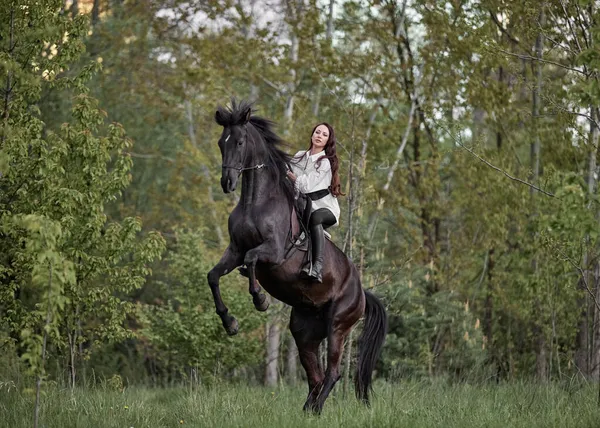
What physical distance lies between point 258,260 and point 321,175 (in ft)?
4.81

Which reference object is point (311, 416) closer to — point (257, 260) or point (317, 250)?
point (257, 260)

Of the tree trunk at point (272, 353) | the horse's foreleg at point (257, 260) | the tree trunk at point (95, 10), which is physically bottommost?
the tree trunk at point (272, 353)

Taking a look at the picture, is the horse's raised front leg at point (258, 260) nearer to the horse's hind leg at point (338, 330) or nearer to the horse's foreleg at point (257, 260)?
the horse's foreleg at point (257, 260)

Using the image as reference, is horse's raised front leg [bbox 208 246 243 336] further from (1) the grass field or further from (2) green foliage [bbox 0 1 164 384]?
(2) green foliage [bbox 0 1 164 384]

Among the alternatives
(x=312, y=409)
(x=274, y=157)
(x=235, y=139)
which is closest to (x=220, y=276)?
(x=235, y=139)

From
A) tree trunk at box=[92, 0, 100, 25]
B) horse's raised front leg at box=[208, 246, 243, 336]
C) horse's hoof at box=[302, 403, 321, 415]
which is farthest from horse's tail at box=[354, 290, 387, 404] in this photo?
tree trunk at box=[92, 0, 100, 25]

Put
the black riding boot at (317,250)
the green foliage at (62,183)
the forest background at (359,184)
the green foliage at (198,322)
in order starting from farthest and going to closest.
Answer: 1. the green foliage at (198,322)
2. the forest background at (359,184)
3. the green foliage at (62,183)
4. the black riding boot at (317,250)

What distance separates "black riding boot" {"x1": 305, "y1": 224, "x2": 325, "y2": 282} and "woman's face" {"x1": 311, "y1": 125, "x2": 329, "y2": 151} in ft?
3.11

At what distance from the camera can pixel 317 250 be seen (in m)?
8.92

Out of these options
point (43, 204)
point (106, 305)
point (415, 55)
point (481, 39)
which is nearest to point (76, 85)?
point (43, 204)

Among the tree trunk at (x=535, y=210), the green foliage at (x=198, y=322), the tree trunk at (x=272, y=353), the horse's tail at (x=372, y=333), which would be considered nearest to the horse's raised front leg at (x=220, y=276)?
the horse's tail at (x=372, y=333)

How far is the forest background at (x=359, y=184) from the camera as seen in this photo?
35.2 ft

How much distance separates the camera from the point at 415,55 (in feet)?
63.1

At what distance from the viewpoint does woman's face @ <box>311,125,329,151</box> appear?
9.33m
